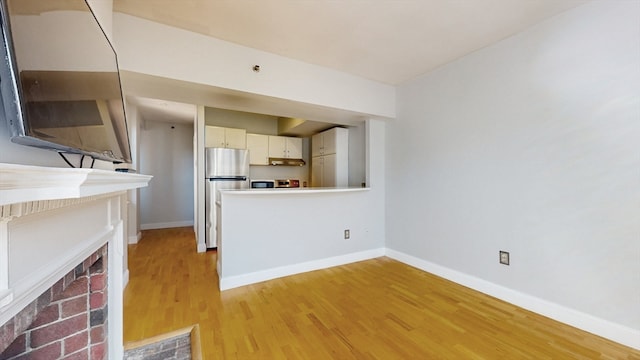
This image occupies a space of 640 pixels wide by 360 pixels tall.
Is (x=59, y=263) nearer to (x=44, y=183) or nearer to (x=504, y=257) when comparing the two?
(x=44, y=183)

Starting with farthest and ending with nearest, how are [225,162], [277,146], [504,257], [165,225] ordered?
[165,225]
[277,146]
[225,162]
[504,257]

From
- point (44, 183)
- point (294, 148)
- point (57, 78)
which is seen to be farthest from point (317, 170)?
point (44, 183)

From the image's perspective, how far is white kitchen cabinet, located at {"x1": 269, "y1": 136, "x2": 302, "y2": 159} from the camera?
5.04m

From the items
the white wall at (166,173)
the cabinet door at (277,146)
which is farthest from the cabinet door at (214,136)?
the white wall at (166,173)

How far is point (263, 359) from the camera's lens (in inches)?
63.8

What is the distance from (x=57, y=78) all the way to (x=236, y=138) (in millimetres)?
3884

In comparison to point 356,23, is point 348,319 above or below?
below

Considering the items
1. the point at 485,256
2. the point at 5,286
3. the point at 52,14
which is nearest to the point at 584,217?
the point at 485,256

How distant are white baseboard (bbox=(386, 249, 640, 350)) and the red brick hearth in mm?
3122

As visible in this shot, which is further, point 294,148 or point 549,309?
point 294,148

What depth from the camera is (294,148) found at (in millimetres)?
5281

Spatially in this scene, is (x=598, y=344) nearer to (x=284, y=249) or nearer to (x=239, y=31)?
(x=284, y=249)

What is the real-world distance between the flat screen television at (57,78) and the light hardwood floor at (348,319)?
1.53 metres

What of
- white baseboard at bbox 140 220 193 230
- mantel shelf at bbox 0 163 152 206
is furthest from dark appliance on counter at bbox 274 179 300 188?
mantel shelf at bbox 0 163 152 206
